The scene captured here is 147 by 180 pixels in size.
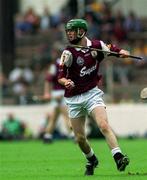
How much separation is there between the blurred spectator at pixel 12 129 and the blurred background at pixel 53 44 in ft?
1.28

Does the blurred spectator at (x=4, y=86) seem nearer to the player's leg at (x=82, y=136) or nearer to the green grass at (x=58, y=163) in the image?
the green grass at (x=58, y=163)

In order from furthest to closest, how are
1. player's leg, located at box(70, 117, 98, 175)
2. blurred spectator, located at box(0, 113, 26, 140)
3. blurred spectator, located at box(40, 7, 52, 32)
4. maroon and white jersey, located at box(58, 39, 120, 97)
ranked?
blurred spectator, located at box(40, 7, 52, 32) → blurred spectator, located at box(0, 113, 26, 140) → player's leg, located at box(70, 117, 98, 175) → maroon and white jersey, located at box(58, 39, 120, 97)

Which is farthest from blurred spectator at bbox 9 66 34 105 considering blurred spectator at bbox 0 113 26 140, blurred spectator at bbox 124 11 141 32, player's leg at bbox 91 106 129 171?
player's leg at bbox 91 106 129 171

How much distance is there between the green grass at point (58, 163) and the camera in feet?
45.7

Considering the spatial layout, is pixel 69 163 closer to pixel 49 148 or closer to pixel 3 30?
pixel 49 148

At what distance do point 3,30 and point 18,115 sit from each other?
5.44 meters

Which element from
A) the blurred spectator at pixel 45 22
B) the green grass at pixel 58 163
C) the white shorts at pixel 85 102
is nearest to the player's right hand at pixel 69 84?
the white shorts at pixel 85 102

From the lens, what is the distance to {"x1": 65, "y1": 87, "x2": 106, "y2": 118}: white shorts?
45.9ft

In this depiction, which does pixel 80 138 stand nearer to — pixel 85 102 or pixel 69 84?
pixel 85 102

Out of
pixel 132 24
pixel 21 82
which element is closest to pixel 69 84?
pixel 21 82

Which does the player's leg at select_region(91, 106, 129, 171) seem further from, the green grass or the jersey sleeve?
the jersey sleeve

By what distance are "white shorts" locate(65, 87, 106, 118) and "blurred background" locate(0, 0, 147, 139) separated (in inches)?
404

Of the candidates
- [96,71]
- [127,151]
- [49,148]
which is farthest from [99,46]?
[49,148]

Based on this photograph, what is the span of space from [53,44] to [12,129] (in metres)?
4.37
